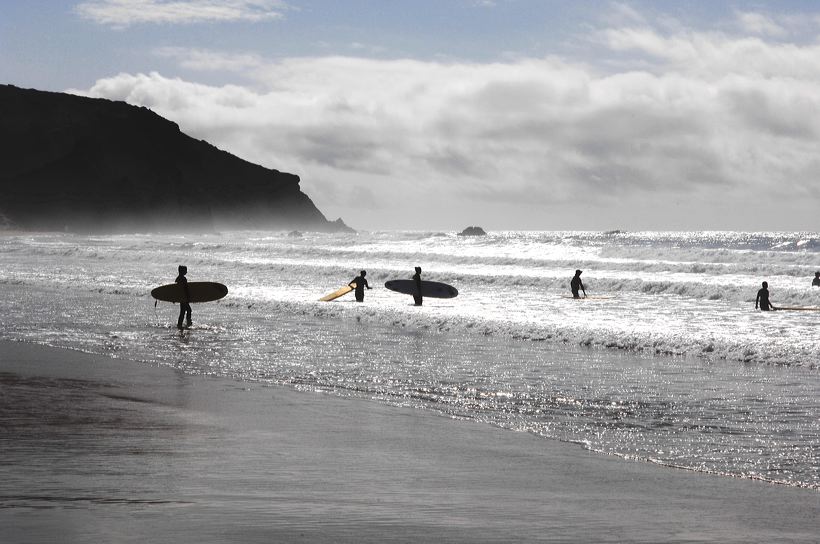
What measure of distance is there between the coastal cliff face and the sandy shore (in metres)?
168

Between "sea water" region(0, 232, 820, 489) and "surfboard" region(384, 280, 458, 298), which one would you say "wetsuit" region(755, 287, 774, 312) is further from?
"surfboard" region(384, 280, 458, 298)

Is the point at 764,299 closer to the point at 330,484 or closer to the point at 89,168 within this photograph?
the point at 330,484

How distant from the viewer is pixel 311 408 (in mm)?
11523

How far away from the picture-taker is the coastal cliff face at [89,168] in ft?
566

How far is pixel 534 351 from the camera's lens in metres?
17.6

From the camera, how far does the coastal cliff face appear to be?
172375 millimetres

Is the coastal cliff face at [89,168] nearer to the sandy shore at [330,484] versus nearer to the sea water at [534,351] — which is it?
the sea water at [534,351]

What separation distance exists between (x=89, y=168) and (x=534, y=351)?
17779cm

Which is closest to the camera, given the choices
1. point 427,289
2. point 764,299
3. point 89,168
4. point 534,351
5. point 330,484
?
point 330,484

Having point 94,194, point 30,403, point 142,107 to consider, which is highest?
point 142,107

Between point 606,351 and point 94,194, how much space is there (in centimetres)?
17390

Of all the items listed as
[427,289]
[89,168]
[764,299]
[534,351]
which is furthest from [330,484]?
[89,168]

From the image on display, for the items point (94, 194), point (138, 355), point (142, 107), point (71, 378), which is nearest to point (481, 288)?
point (138, 355)

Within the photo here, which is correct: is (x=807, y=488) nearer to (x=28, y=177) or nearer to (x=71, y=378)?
(x=71, y=378)
